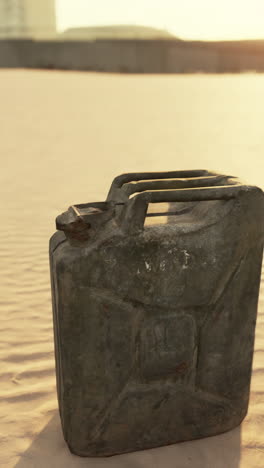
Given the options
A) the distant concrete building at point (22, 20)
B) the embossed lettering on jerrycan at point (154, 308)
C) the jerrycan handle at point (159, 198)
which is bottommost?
the embossed lettering on jerrycan at point (154, 308)

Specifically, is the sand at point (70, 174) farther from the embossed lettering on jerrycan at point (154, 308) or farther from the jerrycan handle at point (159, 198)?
the jerrycan handle at point (159, 198)

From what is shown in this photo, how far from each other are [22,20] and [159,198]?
5278 centimetres

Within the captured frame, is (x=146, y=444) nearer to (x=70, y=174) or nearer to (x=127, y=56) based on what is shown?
(x=70, y=174)

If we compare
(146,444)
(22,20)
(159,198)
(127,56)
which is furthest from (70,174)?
(22,20)

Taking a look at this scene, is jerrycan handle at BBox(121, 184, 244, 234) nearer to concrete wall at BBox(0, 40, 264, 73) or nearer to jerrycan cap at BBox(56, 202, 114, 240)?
jerrycan cap at BBox(56, 202, 114, 240)

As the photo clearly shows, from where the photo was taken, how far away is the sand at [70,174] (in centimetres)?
250

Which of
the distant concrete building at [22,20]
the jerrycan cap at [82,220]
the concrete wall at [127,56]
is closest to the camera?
the jerrycan cap at [82,220]

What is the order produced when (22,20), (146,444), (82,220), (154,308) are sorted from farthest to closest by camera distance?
(22,20), (146,444), (154,308), (82,220)

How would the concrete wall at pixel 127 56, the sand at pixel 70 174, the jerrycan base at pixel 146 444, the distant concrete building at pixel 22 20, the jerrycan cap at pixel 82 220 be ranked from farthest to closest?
the distant concrete building at pixel 22 20 → the concrete wall at pixel 127 56 → the sand at pixel 70 174 → the jerrycan base at pixel 146 444 → the jerrycan cap at pixel 82 220

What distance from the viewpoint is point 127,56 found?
4053 cm

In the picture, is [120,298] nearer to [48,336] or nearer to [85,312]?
[85,312]

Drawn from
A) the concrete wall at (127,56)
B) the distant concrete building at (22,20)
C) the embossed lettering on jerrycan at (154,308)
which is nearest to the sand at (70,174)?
the embossed lettering on jerrycan at (154,308)

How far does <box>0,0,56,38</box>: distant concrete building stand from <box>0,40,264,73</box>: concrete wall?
5.32 meters

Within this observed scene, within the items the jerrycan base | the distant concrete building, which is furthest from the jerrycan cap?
the distant concrete building
